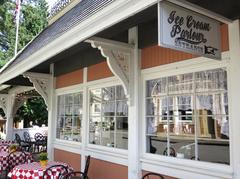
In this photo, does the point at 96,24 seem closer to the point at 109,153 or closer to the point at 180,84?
the point at 180,84

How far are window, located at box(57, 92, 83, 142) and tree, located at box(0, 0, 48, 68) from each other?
14639mm

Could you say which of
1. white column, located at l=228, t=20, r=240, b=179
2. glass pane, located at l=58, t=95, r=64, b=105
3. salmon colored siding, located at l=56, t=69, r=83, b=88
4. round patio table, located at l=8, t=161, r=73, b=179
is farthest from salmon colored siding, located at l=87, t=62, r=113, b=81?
white column, located at l=228, t=20, r=240, b=179

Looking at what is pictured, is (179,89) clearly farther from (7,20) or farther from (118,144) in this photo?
(7,20)

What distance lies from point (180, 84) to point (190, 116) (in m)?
0.49

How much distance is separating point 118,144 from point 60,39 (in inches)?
89.0

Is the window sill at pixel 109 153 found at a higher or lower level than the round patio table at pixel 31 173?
higher

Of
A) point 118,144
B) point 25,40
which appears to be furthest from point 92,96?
point 25,40

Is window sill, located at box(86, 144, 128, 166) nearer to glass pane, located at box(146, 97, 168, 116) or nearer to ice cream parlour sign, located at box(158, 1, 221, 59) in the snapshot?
glass pane, located at box(146, 97, 168, 116)

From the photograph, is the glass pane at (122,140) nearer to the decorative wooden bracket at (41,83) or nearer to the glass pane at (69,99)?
the glass pane at (69,99)

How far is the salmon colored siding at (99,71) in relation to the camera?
20.6 feet

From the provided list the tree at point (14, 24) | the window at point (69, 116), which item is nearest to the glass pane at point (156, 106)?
the window at point (69, 116)

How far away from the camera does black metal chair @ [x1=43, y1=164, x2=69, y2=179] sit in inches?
191

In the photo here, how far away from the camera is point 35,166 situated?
17.3ft

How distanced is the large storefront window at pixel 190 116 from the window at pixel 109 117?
886 mm
